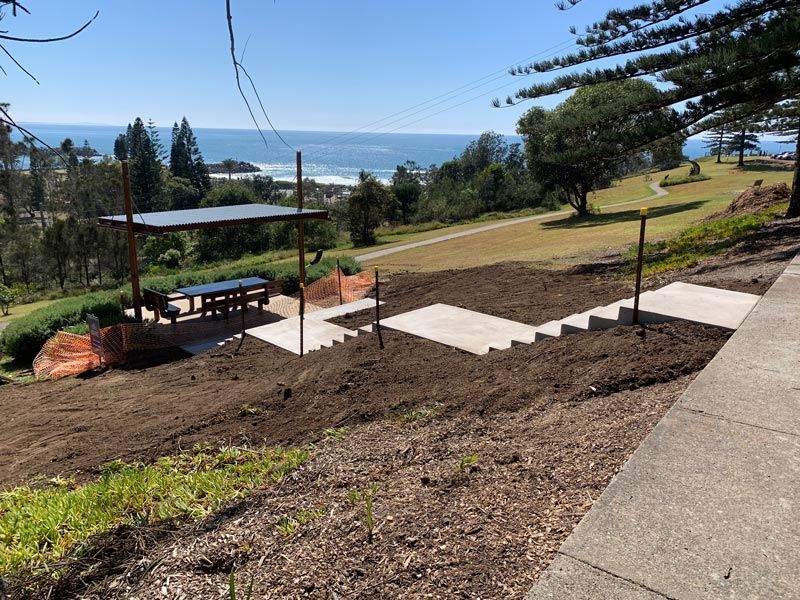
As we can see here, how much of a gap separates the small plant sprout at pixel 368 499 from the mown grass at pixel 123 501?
80cm

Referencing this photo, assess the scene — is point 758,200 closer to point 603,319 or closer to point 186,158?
point 603,319

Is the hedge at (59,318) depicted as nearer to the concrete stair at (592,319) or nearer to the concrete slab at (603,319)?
the concrete stair at (592,319)

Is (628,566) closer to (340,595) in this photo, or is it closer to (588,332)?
(340,595)

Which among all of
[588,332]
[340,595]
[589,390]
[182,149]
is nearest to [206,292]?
[588,332]

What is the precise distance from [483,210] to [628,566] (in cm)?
5830

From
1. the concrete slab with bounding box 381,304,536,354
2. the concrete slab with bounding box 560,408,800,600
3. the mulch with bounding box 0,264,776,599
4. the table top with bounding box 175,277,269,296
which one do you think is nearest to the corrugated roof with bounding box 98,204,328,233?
the table top with bounding box 175,277,269,296

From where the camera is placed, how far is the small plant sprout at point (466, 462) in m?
3.49

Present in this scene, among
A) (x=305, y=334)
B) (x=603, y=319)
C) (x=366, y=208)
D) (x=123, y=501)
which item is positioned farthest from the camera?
(x=366, y=208)

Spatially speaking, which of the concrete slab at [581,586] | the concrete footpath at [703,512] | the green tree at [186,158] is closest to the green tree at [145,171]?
the green tree at [186,158]

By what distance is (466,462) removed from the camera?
3594 mm

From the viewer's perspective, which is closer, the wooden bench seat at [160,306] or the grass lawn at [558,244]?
the wooden bench seat at [160,306]

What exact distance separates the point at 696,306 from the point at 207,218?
Result: 12.1 m

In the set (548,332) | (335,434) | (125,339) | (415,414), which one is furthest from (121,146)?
(415,414)

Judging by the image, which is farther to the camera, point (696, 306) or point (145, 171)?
point (145, 171)
